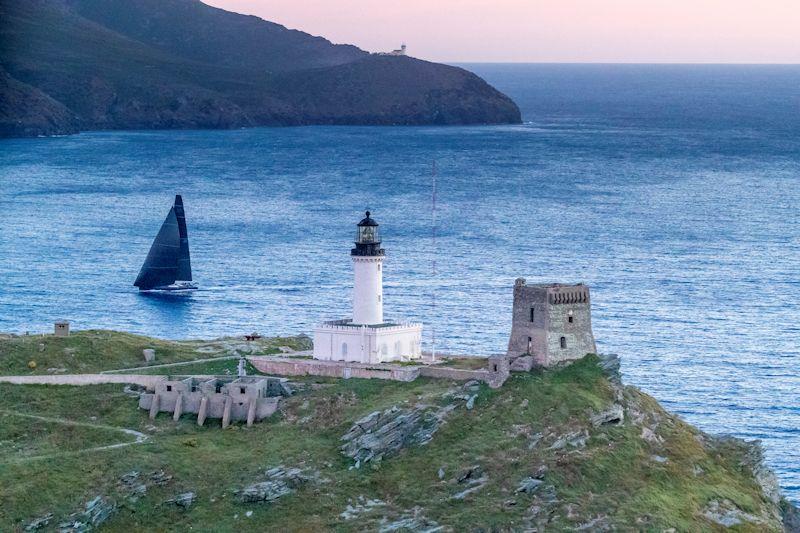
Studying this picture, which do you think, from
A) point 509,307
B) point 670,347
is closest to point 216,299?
point 509,307

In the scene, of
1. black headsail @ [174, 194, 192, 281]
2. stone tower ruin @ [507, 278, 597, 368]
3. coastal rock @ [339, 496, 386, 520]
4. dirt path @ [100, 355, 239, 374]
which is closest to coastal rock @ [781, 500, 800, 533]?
stone tower ruin @ [507, 278, 597, 368]

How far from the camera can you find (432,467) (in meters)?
71.1

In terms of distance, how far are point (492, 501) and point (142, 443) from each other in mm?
15507

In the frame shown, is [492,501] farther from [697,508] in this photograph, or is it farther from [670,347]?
[670,347]

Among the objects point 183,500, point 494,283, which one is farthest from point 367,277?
point 494,283

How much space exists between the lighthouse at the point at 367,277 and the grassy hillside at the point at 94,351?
5.33 m

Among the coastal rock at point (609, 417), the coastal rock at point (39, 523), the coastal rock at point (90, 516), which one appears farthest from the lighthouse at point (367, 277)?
the coastal rock at point (39, 523)

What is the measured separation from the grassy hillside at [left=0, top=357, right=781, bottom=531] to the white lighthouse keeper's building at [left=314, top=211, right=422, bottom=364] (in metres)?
4.06

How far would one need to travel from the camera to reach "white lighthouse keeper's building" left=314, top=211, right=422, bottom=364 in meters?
82.3

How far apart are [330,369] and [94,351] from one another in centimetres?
1148

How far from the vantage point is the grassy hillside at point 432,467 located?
68.6 meters

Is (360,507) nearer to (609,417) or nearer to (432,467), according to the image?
(432,467)

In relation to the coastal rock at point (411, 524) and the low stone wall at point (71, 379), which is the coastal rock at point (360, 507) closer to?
the coastal rock at point (411, 524)

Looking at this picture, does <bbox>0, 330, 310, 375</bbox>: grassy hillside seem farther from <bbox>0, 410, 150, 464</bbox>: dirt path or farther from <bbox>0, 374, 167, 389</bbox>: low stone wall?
<bbox>0, 410, 150, 464</bbox>: dirt path
